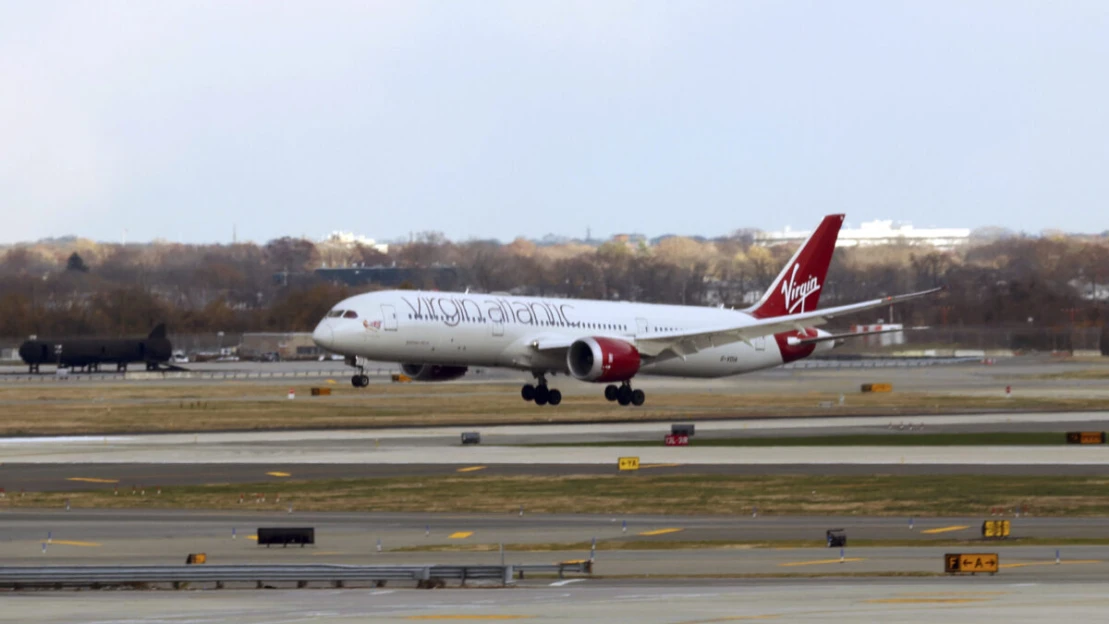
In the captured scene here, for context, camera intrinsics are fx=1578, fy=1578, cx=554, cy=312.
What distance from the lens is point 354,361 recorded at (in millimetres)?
54656

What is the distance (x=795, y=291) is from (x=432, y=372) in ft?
53.9

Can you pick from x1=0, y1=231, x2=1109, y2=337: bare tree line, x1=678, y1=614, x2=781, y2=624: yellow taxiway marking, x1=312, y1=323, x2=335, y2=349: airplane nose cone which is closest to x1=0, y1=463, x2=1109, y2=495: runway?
x1=312, y1=323, x2=335, y2=349: airplane nose cone

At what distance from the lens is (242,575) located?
65.7 feet

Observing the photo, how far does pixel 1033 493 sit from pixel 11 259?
12408cm

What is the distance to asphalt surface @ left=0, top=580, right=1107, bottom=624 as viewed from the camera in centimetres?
1695

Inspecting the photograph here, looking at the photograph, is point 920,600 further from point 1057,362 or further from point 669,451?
point 1057,362

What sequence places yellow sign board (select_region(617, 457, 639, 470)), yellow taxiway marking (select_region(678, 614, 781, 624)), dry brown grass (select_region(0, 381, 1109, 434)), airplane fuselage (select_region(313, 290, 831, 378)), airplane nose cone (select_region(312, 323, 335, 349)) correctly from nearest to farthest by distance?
yellow taxiway marking (select_region(678, 614, 781, 624)) < yellow sign board (select_region(617, 457, 639, 470)) < airplane nose cone (select_region(312, 323, 335, 349)) < airplane fuselage (select_region(313, 290, 831, 378)) < dry brown grass (select_region(0, 381, 1109, 434))

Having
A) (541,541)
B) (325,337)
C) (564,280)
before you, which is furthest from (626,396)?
(564,280)

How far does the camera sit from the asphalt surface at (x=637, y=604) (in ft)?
55.6

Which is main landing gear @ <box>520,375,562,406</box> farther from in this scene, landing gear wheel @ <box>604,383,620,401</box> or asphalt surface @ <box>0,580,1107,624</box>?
asphalt surface @ <box>0,580,1107,624</box>

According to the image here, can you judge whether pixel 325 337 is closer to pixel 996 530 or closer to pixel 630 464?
pixel 630 464

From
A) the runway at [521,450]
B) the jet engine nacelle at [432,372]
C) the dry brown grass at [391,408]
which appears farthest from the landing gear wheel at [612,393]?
the runway at [521,450]

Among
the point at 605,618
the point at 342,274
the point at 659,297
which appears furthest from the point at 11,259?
the point at 605,618

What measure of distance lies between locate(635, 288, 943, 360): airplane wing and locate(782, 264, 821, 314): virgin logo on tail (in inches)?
167
